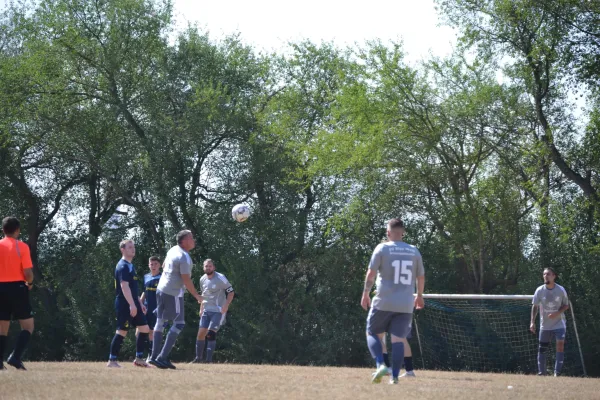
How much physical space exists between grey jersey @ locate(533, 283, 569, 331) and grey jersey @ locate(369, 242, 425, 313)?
684 cm

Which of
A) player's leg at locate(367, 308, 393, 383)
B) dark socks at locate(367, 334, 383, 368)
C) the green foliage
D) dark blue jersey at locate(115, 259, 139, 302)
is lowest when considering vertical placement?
dark socks at locate(367, 334, 383, 368)

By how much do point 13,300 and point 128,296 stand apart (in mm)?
1892

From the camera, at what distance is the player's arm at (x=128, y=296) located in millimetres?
12141

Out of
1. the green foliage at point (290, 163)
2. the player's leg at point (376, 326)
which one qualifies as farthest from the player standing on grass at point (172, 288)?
the green foliage at point (290, 163)

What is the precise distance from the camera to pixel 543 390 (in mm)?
10023

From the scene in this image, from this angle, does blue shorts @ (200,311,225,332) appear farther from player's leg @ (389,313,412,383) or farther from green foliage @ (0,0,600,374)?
green foliage @ (0,0,600,374)

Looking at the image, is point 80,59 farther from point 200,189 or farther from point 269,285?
point 269,285

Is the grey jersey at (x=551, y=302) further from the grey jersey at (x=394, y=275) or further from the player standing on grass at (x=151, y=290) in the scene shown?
the player standing on grass at (x=151, y=290)

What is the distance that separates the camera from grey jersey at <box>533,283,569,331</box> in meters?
15.6

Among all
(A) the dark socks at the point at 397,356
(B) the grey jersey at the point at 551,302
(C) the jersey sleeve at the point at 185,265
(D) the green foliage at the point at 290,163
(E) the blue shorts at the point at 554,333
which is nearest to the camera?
(A) the dark socks at the point at 397,356

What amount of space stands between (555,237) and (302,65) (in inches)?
435

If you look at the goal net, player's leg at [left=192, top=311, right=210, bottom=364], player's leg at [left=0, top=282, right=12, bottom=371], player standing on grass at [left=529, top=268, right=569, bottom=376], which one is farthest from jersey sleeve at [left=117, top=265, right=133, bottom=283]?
the goal net

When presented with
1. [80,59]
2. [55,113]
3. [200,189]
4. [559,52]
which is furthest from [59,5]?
[559,52]

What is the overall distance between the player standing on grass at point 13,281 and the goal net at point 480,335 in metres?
12.7
